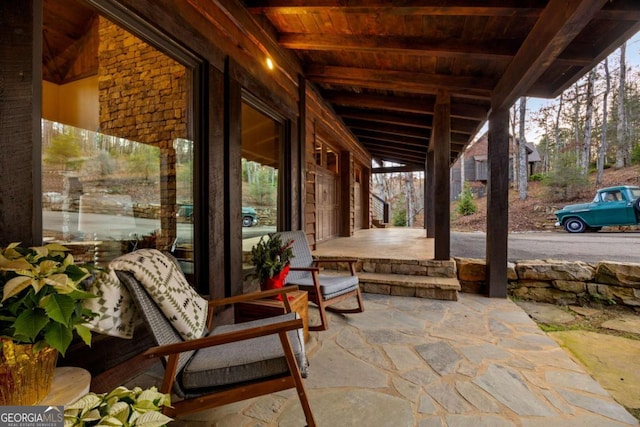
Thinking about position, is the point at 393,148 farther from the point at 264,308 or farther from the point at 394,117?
the point at 264,308

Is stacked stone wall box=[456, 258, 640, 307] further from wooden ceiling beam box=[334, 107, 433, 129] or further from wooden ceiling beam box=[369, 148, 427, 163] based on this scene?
wooden ceiling beam box=[369, 148, 427, 163]

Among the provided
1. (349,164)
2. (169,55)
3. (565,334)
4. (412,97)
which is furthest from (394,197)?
(169,55)

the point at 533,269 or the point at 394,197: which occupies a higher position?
the point at 394,197

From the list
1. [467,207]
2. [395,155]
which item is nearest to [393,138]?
[395,155]

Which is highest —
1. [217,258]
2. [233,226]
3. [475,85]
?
[475,85]

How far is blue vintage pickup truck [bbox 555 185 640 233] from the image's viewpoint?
7.65m

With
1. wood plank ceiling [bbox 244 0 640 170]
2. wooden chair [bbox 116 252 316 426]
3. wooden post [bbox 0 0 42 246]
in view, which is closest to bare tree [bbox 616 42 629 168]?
wood plank ceiling [bbox 244 0 640 170]

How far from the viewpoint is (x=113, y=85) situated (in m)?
3.08

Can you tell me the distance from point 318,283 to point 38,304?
185cm

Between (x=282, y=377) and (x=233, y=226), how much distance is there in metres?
1.50

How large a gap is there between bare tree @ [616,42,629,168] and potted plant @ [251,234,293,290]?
1814 centimetres

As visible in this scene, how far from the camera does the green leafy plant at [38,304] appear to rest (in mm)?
830

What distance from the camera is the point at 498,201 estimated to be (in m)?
3.39

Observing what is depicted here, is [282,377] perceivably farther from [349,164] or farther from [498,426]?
[349,164]
